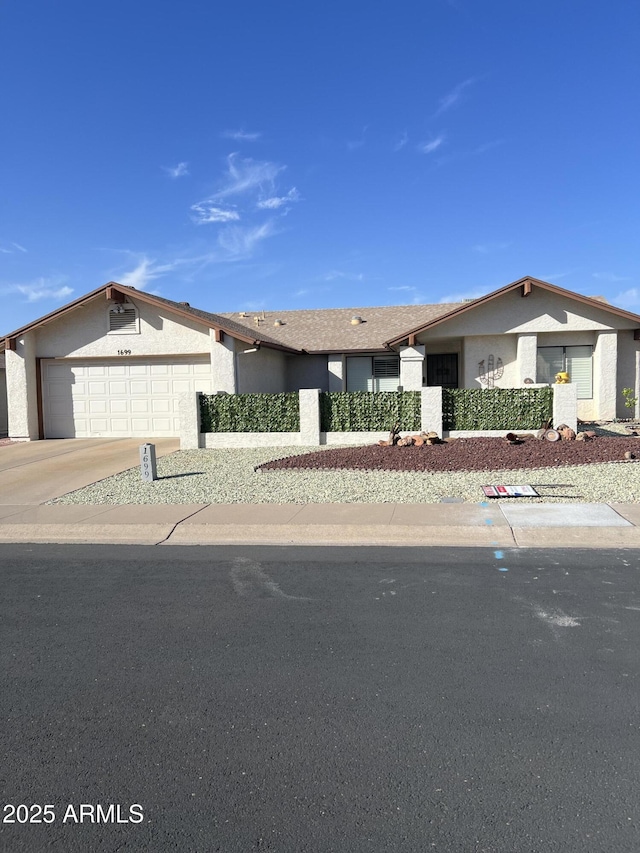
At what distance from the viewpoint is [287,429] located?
15742 millimetres

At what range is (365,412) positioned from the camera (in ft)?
51.1

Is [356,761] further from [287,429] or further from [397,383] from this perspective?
[397,383]

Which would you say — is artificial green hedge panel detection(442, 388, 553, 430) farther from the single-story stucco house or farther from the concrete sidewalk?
the concrete sidewalk

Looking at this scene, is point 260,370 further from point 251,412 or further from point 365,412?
point 365,412

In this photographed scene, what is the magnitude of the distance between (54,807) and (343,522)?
18.1 feet

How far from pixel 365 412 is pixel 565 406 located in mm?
4933

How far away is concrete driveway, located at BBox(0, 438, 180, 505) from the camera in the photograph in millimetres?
11273

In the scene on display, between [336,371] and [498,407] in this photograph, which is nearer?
[498,407]

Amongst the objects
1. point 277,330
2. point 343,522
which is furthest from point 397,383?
point 343,522

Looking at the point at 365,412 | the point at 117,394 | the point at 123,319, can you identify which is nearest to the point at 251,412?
the point at 365,412

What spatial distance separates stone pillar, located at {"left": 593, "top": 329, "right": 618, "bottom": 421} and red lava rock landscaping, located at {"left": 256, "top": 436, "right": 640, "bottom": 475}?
5.25m

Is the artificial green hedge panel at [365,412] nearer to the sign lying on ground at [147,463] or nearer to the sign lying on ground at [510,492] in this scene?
the sign lying on ground at [147,463]

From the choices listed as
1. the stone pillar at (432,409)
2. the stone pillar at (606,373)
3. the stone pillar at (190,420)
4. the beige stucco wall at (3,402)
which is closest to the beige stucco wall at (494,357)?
the stone pillar at (606,373)

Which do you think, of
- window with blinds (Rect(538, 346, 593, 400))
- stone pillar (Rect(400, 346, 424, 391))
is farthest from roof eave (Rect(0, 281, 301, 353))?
window with blinds (Rect(538, 346, 593, 400))
